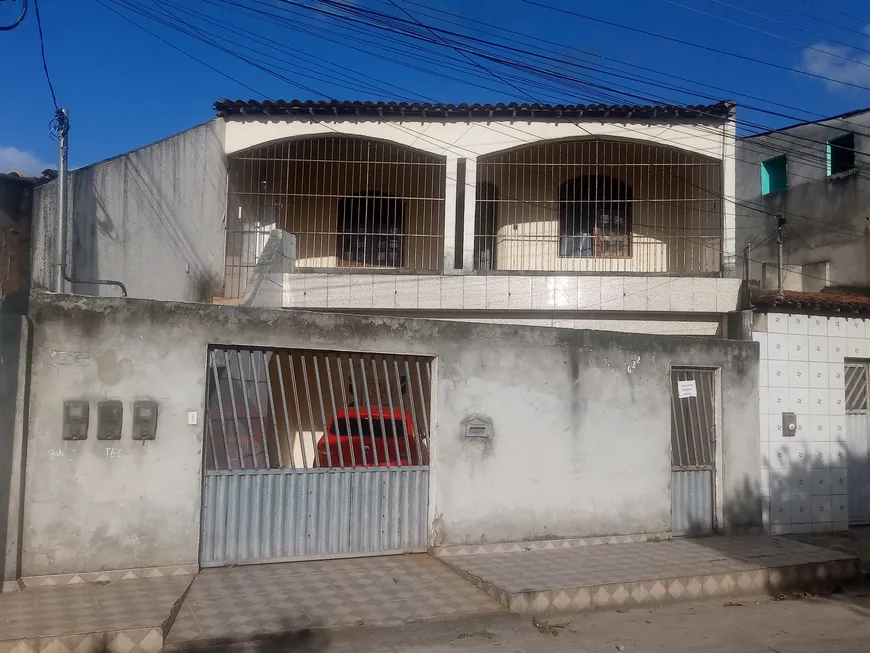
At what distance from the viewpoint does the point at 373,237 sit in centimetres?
1449

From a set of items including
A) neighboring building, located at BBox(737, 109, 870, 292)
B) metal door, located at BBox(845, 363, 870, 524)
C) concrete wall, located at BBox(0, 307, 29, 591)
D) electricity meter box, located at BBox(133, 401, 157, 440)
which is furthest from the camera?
neighboring building, located at BBox(737, 109, 870, 292)

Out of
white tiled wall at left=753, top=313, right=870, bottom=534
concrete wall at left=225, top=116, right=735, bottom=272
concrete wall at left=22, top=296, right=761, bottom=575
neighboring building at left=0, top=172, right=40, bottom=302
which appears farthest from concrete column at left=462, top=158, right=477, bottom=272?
neighboring building at left=0, top=172, right=40, bottom=302

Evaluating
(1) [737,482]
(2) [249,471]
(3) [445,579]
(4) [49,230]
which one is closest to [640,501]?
(1) [737,482]

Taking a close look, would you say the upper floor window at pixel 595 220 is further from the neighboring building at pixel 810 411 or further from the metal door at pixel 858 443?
the metal door at pixel 858 443

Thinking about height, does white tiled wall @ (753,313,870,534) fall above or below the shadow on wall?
below

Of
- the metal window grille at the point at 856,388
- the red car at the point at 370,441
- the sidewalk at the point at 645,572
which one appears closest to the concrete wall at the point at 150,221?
the red car at the point at 370,441

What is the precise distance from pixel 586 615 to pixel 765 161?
13722mm

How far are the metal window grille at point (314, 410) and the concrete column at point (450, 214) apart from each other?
190 inches

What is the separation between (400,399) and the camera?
23.9 feet

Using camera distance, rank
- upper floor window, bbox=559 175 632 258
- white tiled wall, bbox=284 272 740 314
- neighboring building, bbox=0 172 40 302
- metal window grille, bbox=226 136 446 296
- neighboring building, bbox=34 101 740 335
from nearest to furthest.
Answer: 1. neighboring building, bbox=0 172 40 302
2. neighboring building, bbox=34 101 740 335
3. white tiled wall, bbox=284 272 740 314
4. metal window grille, bbox=226 136 446 296
5. upper floor window, bbox=559 175 632 258

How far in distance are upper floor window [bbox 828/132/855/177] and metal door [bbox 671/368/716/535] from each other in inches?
331

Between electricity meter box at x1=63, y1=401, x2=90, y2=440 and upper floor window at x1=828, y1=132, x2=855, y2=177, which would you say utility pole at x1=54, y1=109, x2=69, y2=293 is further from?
upper floor window at x1=828, y1=132, x2=855, y2=177

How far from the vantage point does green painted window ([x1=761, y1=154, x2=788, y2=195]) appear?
1630cm

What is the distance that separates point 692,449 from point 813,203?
29.8 ft
